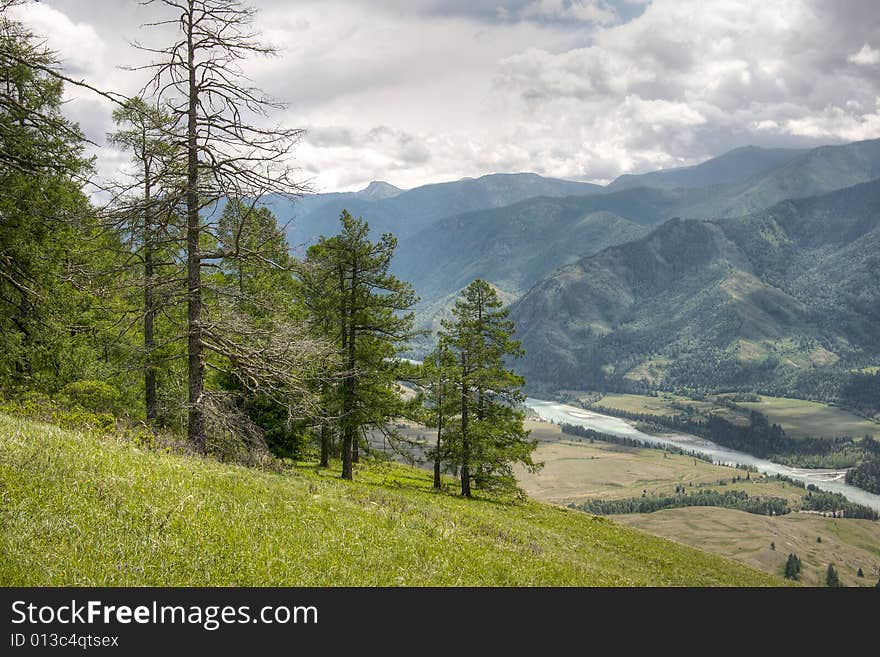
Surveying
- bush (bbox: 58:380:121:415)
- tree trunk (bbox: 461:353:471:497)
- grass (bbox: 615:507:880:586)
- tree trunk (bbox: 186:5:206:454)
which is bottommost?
grass (bbox: 615:507:880:586)

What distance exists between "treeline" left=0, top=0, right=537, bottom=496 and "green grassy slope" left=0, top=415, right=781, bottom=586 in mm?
3212

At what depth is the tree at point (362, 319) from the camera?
90.7 feet

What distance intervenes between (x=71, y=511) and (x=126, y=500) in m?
0.96

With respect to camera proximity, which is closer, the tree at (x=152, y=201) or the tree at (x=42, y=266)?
the tree at (x=152, y=201)

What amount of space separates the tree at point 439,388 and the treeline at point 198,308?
0.43 ft

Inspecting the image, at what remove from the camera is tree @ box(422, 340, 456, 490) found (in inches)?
1268

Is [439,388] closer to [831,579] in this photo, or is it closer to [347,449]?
[347,449]

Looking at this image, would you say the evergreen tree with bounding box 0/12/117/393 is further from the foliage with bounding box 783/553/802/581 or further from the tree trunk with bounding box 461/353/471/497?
the foliage with bounding box 783/553/802/581

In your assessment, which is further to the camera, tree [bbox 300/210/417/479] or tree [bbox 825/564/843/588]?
tree [bbox 825/564/843/588]

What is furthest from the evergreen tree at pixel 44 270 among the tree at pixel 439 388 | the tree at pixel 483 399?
the tree at pixel 483 399

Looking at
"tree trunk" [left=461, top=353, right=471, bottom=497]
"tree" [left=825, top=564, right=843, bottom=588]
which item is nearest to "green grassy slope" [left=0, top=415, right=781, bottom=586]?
"tree trunk" [left=461, top=353, right=471, bottom=497]

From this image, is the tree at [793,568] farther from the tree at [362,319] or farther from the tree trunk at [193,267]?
the tree trunk at [193,267]
